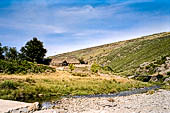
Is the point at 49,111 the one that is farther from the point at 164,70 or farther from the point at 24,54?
the point at 24,54

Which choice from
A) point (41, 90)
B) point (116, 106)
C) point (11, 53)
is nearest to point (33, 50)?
point (11, 53)

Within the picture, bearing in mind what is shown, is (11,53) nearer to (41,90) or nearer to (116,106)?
(41,90)

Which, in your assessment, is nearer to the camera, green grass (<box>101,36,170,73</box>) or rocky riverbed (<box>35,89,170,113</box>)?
rocky riverbed (<box>35,89,170,113</box>)

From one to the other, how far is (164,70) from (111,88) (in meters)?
36.5

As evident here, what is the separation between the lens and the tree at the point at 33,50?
326ft

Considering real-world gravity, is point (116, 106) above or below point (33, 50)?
below

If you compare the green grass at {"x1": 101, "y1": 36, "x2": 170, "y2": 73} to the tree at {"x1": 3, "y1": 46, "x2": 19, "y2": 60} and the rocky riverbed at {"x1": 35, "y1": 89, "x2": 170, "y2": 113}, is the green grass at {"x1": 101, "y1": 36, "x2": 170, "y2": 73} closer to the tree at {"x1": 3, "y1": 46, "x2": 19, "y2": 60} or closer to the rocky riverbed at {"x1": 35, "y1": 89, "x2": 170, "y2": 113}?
the tree at {"x1": 3, "y1": 46, "x2": 19, "y2": 60}

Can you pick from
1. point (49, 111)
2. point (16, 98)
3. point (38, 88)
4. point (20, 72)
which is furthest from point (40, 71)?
point (49, 111)

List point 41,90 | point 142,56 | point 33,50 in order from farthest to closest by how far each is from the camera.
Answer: point 142,56 < point 33,50 < point 41,90

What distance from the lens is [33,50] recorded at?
9975 cm

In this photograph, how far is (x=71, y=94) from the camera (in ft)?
134

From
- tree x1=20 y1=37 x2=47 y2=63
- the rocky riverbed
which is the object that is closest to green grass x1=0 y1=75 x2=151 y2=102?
the rocky riverbed

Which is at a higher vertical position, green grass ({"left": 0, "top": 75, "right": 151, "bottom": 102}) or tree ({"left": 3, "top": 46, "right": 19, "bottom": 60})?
tree ({"left": 3, "top": 46, "right": 19, "bottom": 60})

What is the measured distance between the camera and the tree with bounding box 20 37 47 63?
99281mm
